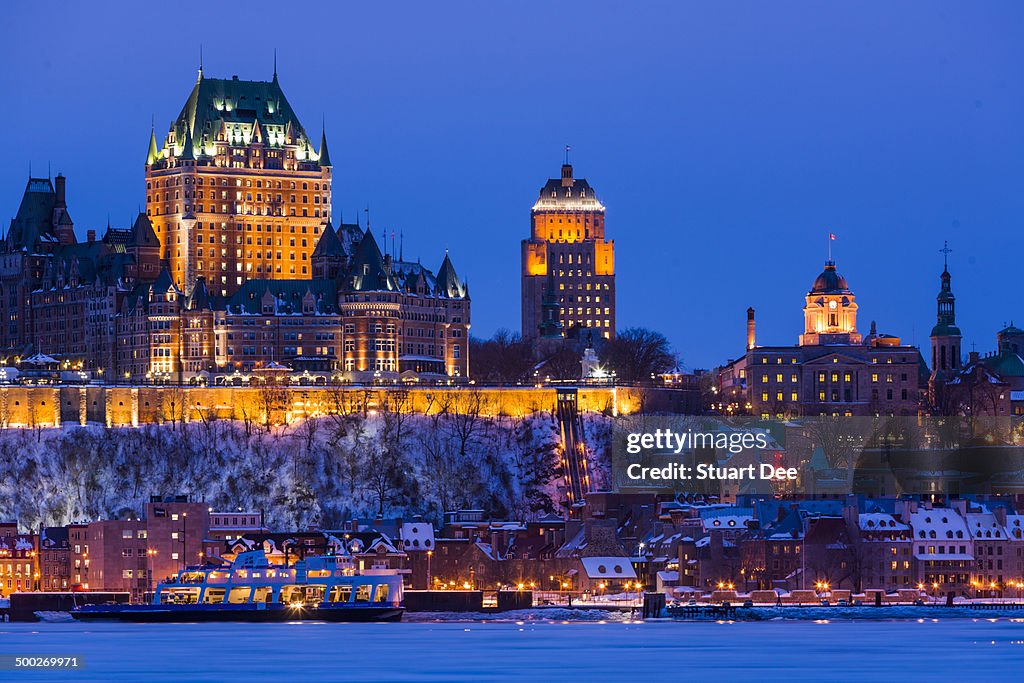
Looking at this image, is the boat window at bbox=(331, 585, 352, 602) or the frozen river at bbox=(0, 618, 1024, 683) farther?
the boat window at bbox=(331, 585, 352, 602)

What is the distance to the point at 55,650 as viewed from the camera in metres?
134

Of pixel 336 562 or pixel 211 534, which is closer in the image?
pixel 336 562

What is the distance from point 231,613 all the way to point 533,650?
3429cm

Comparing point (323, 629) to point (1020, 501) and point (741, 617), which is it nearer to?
point (741, 617)

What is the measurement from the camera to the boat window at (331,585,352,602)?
165m

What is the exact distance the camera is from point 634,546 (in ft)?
593

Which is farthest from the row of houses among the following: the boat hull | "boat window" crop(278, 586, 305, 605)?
the boat hull

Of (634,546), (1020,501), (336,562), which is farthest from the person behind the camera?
(1020,501)

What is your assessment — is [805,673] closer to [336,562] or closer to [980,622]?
[980,622]

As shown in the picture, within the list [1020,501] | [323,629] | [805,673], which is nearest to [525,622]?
[323,629]

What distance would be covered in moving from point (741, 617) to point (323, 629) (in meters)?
23.3

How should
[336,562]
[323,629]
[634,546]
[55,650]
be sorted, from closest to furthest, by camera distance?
[55,650]
[323,629]
[336,562]
[634,546]

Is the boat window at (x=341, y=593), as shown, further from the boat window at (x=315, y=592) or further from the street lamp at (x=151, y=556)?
the street lamp at (x=151, y=556)

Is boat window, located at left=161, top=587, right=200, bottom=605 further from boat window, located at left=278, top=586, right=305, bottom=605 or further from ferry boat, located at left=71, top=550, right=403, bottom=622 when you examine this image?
boat window, located at left=278, top=586, right=305, bottom=605
